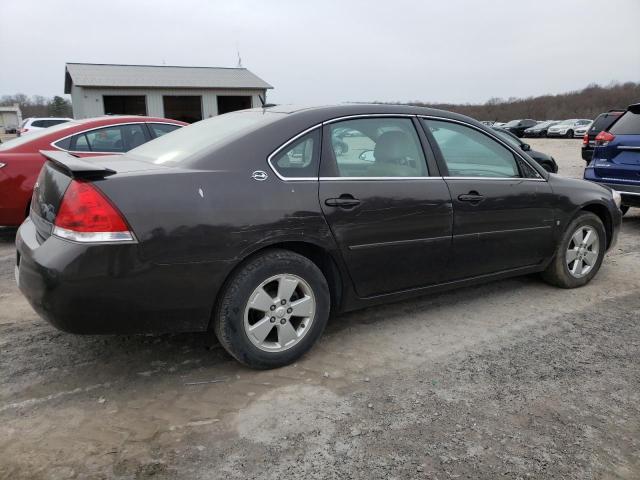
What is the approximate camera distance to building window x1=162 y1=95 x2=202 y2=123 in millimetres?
27116

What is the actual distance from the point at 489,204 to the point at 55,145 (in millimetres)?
4955

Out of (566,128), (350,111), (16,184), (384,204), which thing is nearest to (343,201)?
(384,204)

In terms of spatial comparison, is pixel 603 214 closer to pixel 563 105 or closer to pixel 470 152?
pixel 470 152

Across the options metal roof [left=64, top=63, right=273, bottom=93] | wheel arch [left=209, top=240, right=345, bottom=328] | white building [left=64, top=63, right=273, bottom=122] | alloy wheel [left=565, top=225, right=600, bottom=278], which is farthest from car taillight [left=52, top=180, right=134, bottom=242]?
metal roof [left=64, top=63, right=273, bottom=93]

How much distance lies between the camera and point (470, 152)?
400 cm

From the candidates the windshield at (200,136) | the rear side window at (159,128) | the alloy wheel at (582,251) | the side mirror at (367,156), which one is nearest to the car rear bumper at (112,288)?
the windshield at (200,136)

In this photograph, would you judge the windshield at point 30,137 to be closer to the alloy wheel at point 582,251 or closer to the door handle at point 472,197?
the door handle at point 472,197

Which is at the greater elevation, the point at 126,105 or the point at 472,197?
the point at 126,105

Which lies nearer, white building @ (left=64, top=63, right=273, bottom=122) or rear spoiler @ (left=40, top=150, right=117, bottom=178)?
rear spoiler @ (left=40, top=150, right=117, bottom=178)

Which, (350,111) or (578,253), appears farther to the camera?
(578,253)

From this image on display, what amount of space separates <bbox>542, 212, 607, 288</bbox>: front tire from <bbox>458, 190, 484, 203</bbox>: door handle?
114 centimetres

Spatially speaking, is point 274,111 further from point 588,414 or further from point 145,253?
point 588,414

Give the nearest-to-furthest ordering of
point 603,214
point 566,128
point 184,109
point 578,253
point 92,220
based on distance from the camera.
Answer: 1. point 92,220
2. point 578,253
3. point 603,214
4. point 184,109
5. point 566,128

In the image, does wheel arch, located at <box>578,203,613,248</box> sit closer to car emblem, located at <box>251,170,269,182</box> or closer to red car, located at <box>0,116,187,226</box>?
car emblem, located at <box>251,170,269,182</box>
